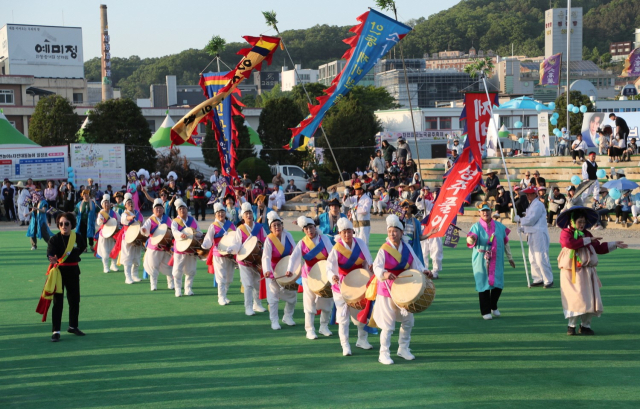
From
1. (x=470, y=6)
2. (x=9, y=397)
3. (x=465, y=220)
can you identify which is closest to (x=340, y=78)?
(x=9, y=397)

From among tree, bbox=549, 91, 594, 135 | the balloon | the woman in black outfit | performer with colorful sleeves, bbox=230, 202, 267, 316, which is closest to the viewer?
Answer: the woman in black outfit

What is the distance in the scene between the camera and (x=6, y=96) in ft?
174

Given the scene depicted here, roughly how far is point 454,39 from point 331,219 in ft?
488

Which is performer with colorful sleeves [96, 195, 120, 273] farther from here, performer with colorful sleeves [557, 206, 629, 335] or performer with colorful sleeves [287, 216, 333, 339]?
performer with colorful sleeves [557, 206, 629, 335]

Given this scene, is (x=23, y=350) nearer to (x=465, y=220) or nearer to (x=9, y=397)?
(x=9, y=397)

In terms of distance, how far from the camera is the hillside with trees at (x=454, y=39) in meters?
147

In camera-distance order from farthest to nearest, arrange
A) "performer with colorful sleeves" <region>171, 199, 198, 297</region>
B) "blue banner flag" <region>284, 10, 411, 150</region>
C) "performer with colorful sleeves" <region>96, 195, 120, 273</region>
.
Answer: "performer with colorful sleeves" <region>96, 195, 120, 273</region> → "blue banner flag" <region>284, 10, 411, 150</region> → "performer with colorful sleeves" <region>171, 199, 198, 297</region>

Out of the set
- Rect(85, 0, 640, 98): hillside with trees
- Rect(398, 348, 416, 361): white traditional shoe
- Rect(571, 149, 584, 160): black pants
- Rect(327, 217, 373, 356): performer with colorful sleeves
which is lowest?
Rect(398, 348, 416, 361): white traditional shoe

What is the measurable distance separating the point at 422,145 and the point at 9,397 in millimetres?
37400

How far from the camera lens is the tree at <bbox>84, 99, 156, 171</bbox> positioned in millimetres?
35875

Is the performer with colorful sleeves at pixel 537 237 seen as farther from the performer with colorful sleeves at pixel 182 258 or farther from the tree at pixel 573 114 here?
the tree at pixel 573 114

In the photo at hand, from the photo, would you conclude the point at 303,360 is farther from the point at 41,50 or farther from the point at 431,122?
the point at 41,50

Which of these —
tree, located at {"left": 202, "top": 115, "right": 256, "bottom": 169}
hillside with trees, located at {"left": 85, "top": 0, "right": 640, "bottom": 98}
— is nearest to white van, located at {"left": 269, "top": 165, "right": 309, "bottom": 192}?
tree, located at {"left": 202, "top": 115, "right": 256, "bottom": 169}

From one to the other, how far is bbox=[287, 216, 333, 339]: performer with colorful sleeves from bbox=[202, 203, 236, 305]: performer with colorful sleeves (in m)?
2.33
